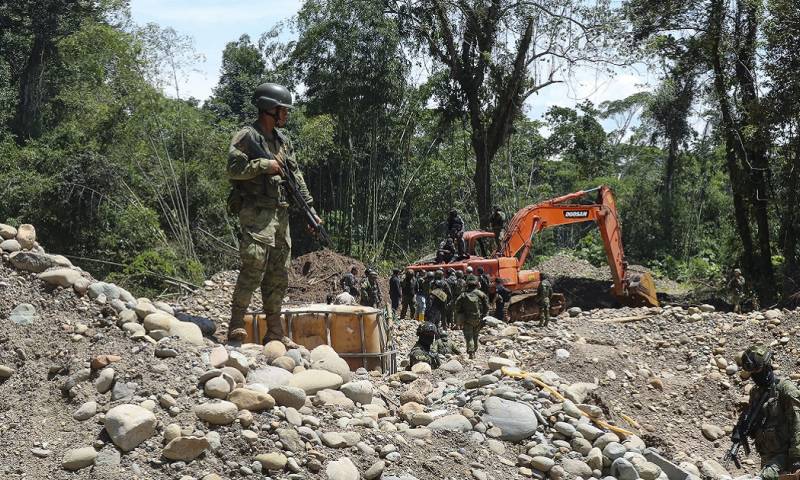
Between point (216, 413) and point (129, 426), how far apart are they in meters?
0.47

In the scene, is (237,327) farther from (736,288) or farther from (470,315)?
(736,288)

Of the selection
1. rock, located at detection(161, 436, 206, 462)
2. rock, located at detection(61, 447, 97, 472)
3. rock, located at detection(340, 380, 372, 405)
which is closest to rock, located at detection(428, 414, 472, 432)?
rock, located at detection(340, 380, 372, 405)

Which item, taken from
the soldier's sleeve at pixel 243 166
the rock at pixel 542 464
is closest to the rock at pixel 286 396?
the rock at pixel 542 464

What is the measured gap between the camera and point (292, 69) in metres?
24.6

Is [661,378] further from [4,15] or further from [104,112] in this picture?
[4,15]

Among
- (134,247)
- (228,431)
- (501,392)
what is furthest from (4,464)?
(134,247)

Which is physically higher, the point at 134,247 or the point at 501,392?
the point at 134,247

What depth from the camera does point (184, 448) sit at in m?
4.68

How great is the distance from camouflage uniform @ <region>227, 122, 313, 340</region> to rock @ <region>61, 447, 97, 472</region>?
2160 millimetres

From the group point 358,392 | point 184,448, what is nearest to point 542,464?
point 358,392

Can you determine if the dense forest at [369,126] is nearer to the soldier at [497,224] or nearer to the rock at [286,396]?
the soldier at [497,224]

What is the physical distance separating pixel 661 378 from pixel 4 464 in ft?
28.0

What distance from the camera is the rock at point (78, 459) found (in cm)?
458

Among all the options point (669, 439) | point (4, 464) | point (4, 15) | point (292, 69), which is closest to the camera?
point (4, 464)
